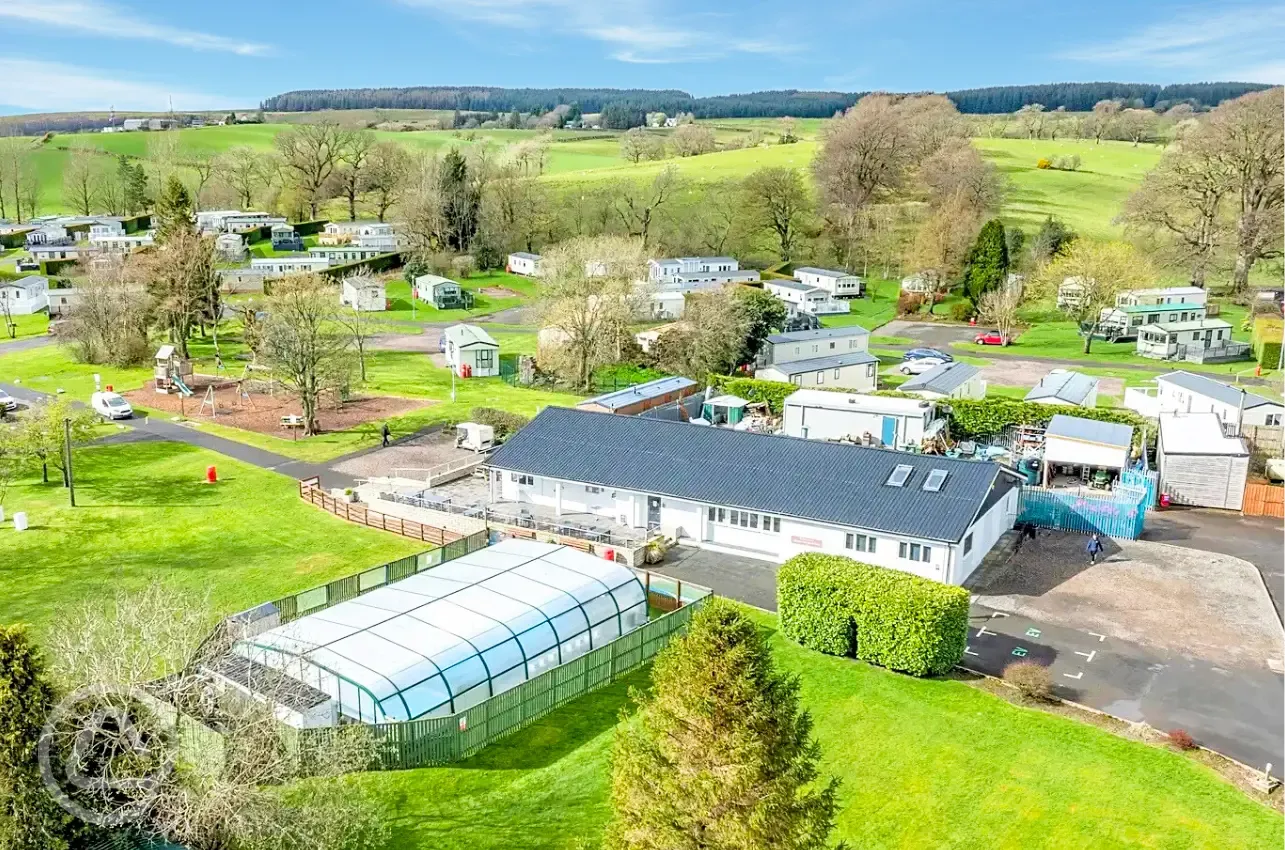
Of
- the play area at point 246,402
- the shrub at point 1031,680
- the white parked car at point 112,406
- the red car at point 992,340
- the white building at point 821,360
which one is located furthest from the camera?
the red car at point 992,340

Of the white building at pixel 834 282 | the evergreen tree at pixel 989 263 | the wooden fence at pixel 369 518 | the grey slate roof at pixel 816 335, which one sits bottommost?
the wooden fence at pixel 369 518

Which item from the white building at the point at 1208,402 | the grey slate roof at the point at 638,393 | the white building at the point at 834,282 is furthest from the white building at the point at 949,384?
the white building at the point at 834,282

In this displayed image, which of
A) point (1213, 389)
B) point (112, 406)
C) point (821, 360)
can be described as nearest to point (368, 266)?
point (112, 406)

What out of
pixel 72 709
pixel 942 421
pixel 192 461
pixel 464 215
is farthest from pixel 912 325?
pixel 72 709

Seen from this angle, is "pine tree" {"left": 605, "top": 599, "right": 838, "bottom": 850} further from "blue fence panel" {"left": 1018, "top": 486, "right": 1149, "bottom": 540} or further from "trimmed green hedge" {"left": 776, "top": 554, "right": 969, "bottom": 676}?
"blue fence panel" {"left": 1018, "top": 486, "right": 1149, "bottom": 540}

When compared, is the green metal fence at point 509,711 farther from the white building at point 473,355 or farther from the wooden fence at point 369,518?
the white building at point 473,355

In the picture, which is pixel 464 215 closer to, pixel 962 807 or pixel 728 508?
pixel 728 508

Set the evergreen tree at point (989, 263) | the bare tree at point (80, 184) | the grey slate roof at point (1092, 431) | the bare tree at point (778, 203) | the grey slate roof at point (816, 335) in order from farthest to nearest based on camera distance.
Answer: the bare tree at point (80, 184), the bare tree at point (778, 203), the evergreen tree at point (989, 263), the grey slate roof at point (816, 335), the grey slate roof at point (1092, 431)
